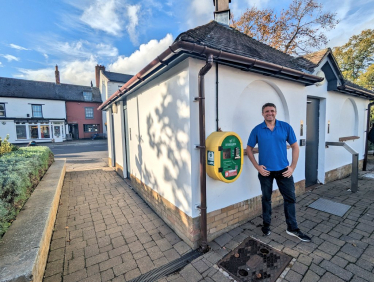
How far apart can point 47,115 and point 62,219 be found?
2654cm

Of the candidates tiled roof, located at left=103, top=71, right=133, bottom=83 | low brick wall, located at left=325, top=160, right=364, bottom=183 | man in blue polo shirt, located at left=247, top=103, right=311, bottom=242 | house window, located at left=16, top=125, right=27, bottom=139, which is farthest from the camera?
tiled roof, located at left=103, top=71, right=133, bottom=83

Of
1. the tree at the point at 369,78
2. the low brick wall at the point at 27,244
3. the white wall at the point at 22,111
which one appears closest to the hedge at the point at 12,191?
the low brick wall at the point at 27,244

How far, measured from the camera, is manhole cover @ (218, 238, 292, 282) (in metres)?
2.17

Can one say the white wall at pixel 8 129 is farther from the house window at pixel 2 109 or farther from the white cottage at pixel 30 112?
the house window at pixel 2 109

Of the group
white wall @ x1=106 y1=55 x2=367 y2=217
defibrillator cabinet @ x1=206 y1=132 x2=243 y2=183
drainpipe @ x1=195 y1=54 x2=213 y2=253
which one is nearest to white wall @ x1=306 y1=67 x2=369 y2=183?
white wall @ x1=106 y1=55 x2=367 y2=217

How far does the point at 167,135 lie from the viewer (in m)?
3.30

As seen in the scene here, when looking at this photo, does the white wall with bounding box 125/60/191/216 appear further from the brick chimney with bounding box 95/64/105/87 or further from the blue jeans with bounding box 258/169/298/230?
the brick chimney with bounding box 95/64/105/87

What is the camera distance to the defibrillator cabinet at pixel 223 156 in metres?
2.56

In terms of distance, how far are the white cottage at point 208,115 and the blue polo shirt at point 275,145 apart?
0.50 metres

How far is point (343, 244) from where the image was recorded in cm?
261

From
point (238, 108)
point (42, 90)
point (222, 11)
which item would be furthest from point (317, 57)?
point (42, 90)

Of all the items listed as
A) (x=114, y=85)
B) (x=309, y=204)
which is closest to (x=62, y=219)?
(x=309, y=204)

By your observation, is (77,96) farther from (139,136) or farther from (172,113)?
(172,113)

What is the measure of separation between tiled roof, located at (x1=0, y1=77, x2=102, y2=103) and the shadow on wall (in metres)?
27.5
